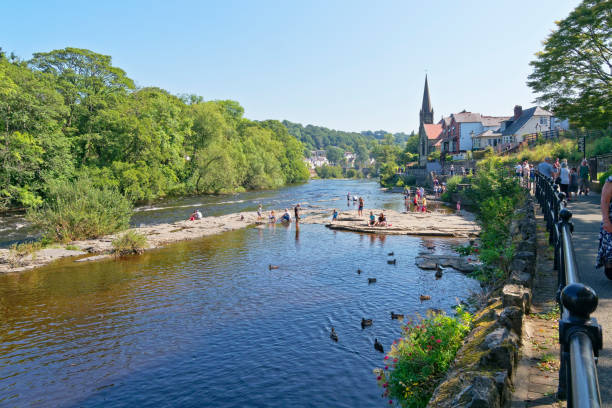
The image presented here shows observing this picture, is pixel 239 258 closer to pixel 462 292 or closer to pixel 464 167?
pixel 462 292

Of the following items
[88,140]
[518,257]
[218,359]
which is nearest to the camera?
[518,257]

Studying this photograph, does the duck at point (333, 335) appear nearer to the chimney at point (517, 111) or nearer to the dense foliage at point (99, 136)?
the dense foliage at point (99, 136)

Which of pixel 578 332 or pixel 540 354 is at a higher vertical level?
pixel 578 332

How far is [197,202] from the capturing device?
57875 millimetres

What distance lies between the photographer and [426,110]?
11456 cm

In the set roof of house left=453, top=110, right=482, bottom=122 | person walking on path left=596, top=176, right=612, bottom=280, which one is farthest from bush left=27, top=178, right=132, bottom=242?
roof of house left=453, top=110, right=482, bottom=122

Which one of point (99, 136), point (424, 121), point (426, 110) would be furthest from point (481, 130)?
point (99, 136)

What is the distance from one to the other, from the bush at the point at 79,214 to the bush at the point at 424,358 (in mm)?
27564

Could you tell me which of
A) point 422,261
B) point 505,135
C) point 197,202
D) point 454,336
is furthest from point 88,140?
point 505,135

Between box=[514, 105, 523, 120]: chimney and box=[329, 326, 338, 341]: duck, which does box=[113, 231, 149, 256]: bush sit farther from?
box=[514, 105, 523, 120]: chimney

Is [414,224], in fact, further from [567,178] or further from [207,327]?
[207,327]

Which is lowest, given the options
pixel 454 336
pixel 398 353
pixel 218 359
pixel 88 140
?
pixel 218 359

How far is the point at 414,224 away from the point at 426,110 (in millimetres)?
88041

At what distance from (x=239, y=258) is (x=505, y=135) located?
→ 57786mm
